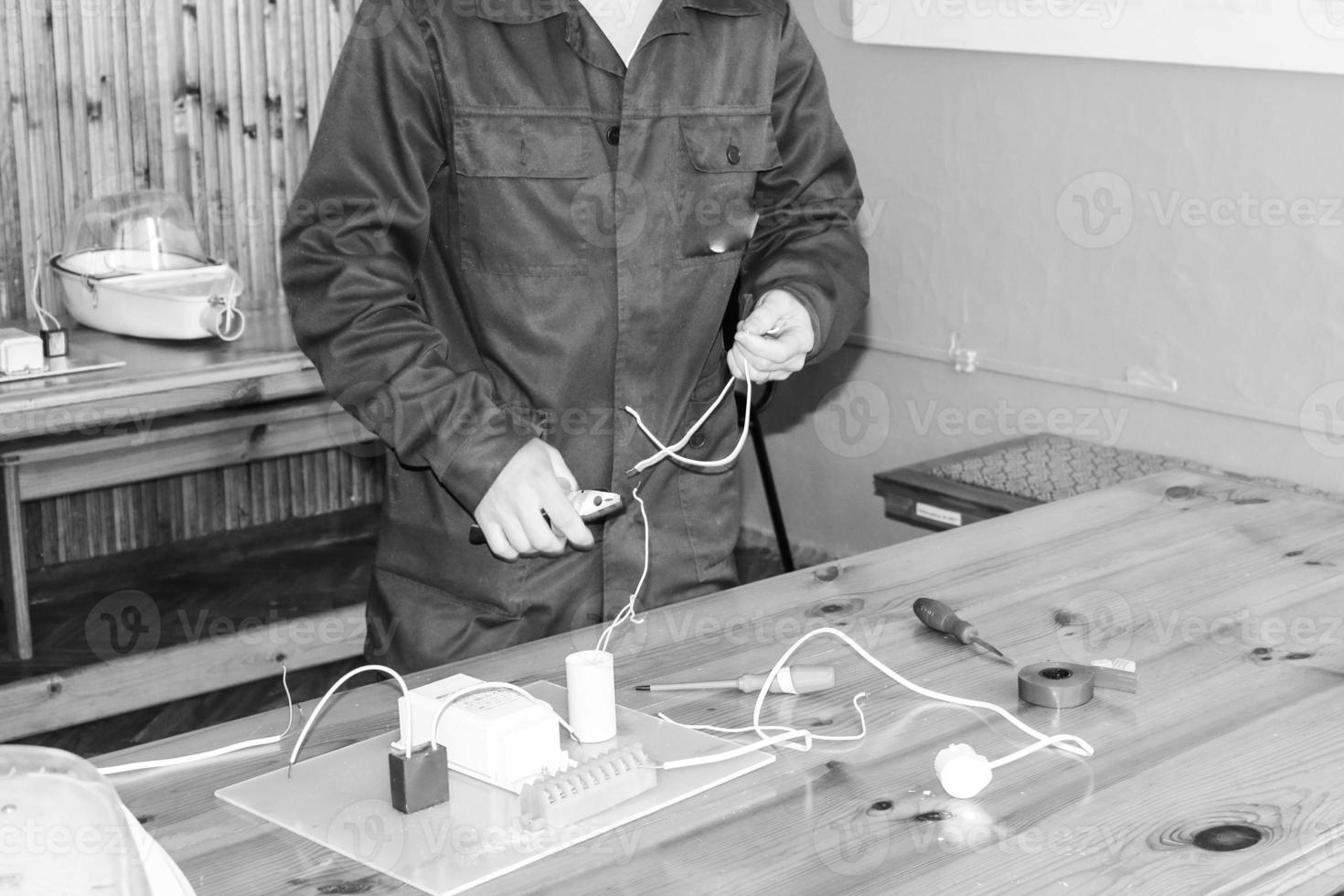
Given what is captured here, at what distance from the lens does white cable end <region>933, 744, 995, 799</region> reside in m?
1.22

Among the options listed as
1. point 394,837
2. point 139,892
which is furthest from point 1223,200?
point 139,892

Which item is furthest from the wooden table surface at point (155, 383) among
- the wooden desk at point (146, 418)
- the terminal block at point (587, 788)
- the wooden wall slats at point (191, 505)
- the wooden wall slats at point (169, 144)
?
the terminal block at point (587, 788)

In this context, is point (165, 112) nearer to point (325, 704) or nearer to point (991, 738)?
point (325, 704)

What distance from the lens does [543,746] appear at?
4.14ft

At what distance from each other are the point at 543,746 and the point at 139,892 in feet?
1.64

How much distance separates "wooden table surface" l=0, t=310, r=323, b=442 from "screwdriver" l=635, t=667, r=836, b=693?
1.87 m

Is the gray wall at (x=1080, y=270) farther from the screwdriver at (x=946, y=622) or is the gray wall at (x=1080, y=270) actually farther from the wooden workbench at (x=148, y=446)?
the screwdriver at (x=946, y=622)

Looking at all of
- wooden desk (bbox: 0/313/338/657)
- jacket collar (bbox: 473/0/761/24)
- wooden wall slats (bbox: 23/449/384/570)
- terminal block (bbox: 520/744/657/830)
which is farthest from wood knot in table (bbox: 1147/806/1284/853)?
wooden wall slats (bbox: 23/449/384/570)

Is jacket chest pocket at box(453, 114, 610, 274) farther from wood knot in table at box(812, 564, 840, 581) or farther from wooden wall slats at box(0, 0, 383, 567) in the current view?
wooden wall slats at box(0, 0, 383, 567)

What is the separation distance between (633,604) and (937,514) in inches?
63.8

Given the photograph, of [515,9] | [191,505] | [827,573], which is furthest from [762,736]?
[191,505]

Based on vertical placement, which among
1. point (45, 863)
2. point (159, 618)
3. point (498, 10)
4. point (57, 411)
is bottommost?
→ point (159, 618)

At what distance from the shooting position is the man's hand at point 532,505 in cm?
149

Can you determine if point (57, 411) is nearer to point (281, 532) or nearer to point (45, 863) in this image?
point (281, 532)
